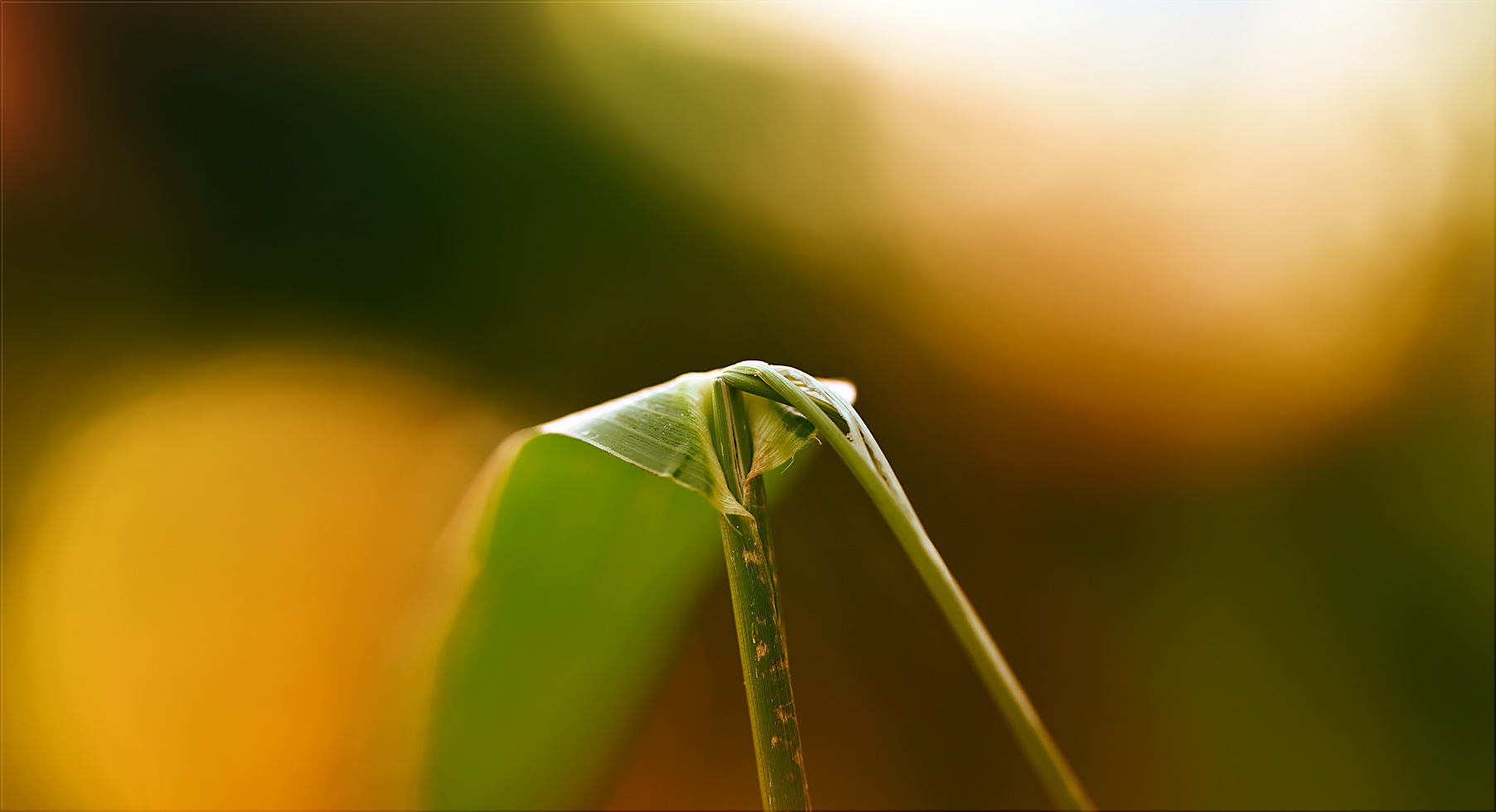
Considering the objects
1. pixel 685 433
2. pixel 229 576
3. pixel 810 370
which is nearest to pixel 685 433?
pixel 685 433

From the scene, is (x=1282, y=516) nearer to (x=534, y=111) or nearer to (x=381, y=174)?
(x=534, y=111)

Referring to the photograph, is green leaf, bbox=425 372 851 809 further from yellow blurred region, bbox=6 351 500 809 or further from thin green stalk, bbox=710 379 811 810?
yellow blurred region, bbox=6 351 500 809

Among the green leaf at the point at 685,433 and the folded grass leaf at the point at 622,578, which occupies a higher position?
the green leaf at the point at 685,433

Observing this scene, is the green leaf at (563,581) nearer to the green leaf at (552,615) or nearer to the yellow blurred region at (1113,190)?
the green leaf at (552,615)

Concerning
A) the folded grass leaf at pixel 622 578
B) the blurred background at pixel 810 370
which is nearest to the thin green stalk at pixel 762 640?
the folded grass leaf at pixel 622 578

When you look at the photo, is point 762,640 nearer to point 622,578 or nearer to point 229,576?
point 622,578

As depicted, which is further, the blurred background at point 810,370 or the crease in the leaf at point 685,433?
the blurred background at point 810,370

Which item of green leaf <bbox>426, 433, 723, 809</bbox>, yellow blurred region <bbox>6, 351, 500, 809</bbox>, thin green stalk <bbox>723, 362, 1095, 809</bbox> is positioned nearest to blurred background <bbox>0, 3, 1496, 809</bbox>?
yellow blurred region <bbox>6, 351, 500, 809</bbox>
